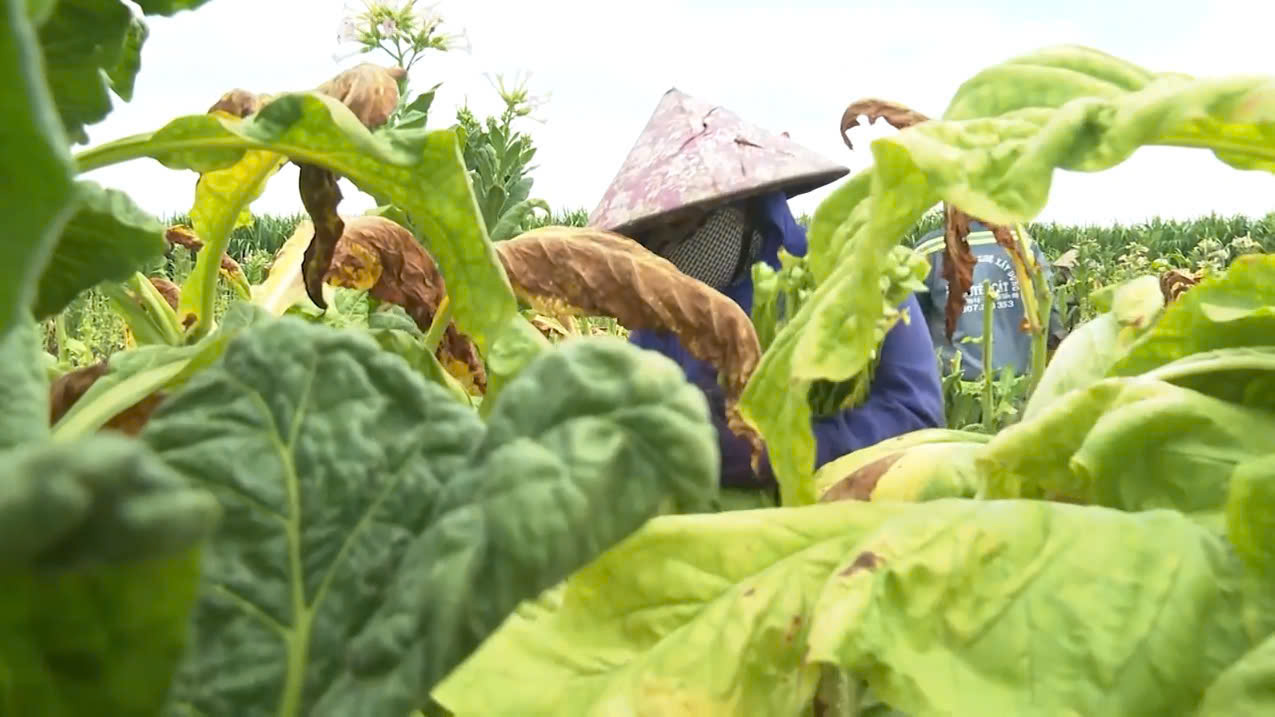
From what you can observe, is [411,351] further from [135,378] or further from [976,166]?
[976,166]

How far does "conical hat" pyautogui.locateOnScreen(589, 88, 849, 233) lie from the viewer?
173 cm

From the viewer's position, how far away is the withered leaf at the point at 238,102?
691 millimetres

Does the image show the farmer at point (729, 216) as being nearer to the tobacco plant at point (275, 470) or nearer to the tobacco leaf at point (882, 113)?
the tobacco leaf at point (882, 113)

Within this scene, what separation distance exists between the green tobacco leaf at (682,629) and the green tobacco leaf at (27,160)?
A: 0.79 feet

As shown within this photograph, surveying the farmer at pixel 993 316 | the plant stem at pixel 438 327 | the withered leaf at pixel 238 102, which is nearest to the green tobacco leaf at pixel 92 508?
the plant stem at pixel 438 327

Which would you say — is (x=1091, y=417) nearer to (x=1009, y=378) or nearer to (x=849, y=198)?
(x=849, y=198)

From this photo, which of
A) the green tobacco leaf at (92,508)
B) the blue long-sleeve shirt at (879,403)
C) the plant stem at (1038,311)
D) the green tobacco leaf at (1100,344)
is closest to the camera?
the green tobacco leaf at (92,508)

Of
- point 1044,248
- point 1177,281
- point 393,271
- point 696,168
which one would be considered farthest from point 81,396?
point 1044,248

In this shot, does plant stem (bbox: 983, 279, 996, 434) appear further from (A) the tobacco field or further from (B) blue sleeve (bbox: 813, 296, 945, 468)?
(A) the tobacco field

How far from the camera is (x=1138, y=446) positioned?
43cm

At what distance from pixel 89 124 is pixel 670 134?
1469 mm

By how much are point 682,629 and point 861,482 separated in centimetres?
18

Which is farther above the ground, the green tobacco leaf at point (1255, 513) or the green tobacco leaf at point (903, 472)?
the green tobacco leaf at point (1255, 513)

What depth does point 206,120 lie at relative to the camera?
0.52m
